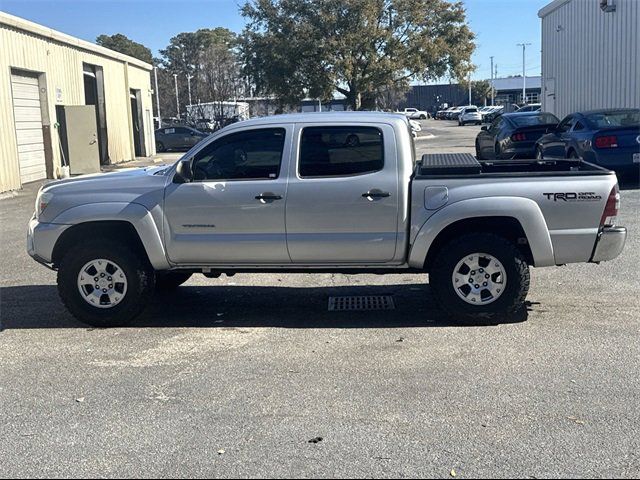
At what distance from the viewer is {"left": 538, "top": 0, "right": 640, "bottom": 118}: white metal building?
21.3 m

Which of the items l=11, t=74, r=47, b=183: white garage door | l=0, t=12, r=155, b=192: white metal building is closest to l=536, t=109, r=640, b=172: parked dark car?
l=0, t=12, r=155, b=192: white metal building

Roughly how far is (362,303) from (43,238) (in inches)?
125

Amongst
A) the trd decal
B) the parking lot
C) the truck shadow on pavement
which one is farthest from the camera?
the truck shadow on pavement

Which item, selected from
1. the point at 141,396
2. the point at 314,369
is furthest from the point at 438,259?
the point at 141,396

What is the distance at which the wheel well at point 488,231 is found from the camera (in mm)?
6375

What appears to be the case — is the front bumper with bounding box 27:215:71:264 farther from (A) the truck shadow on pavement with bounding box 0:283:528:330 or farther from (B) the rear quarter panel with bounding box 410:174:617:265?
(B) the rear quarter panel with bounding box 410:174:617:265

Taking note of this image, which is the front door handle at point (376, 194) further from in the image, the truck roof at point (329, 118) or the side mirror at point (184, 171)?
the side mirror at point (184, 171)

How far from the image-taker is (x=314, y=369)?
214 inches

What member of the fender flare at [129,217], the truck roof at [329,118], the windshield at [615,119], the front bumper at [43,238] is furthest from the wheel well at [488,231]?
the windshield at [615,119]

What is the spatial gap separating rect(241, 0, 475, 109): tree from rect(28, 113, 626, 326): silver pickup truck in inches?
1251

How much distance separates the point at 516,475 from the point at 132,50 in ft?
269

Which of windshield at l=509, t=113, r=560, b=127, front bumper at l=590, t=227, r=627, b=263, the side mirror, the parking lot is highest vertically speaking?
windshield at l=509, t=113, r=560, b=127

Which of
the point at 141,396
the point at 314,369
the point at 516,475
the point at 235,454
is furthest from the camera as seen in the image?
the point at 314,369

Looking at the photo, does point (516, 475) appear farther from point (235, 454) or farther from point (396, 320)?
point (396, 320)
